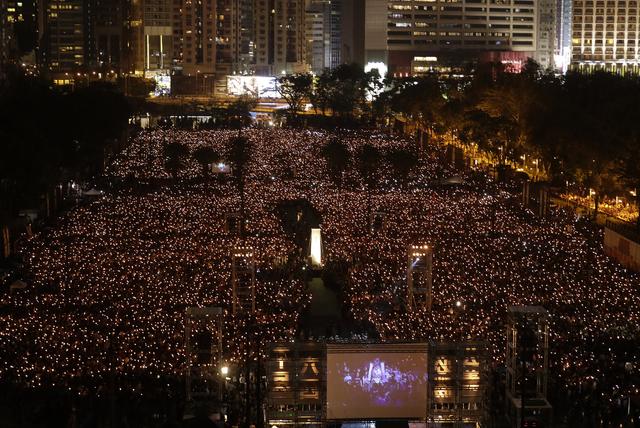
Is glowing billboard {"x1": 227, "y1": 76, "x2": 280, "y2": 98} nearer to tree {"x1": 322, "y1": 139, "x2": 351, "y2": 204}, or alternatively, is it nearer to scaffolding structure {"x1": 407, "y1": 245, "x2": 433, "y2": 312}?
tree {"x1": 322, "y1": 139, "x2": 351, "y2": 204}

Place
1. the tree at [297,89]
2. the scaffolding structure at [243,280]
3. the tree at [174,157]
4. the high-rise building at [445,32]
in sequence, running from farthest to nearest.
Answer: the high-rise building at [445,32]
the tree at [297,89]
the tree at [174,157]
the scaffolding structure at [243,280]

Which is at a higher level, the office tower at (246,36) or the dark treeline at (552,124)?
the office tower at (246,36)

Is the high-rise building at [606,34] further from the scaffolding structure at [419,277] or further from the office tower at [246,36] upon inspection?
the scaffolding structure at [419,277]

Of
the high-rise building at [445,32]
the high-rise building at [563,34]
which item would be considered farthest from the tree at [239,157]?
the high-rise building at [563,34]

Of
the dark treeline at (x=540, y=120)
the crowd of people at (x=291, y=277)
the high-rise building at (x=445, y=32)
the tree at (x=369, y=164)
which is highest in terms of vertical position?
the high-rise building at (x=445, y=32)

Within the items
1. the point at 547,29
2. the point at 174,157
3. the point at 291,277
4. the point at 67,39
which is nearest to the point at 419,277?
the point at 291,277

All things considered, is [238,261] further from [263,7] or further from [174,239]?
[263,7]

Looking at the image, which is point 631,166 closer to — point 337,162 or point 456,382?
point 337,162
